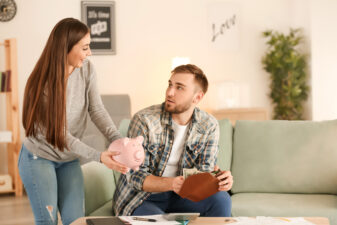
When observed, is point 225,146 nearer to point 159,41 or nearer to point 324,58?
point 159,41

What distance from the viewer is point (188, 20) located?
5.98m

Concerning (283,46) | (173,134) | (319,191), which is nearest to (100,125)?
(173,134)

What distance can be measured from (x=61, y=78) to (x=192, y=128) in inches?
28.6

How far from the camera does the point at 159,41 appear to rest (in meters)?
5.89

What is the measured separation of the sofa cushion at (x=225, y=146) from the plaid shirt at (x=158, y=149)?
1.77 feet

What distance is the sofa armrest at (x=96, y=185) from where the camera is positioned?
2.51m

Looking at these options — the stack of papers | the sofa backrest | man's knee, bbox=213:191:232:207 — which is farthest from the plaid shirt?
the sofa backrest

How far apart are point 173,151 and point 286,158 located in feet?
2.86

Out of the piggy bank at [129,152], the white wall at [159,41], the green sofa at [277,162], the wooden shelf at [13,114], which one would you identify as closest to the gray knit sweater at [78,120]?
the piggy bank at [129,152]

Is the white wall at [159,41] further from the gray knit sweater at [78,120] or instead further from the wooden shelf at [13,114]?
the gray knit sweater at [78,120]

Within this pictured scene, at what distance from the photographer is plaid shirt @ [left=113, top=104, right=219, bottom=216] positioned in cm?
235

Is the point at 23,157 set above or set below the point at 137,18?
below

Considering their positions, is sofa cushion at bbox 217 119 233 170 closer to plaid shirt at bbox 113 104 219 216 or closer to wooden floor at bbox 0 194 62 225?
plaid shirt at bbox 113 104 219 216

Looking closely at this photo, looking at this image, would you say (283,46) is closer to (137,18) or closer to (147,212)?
(137,18)
